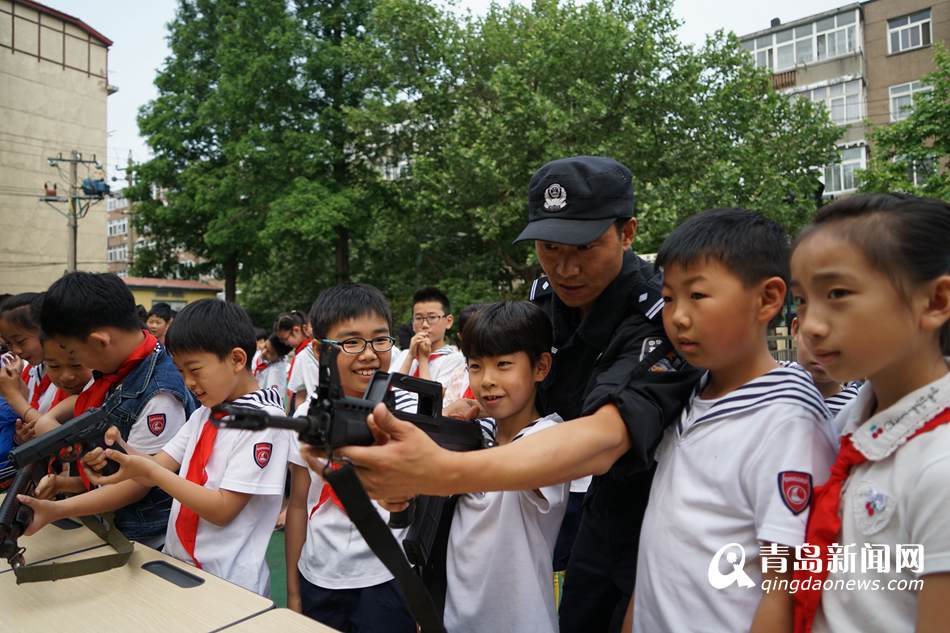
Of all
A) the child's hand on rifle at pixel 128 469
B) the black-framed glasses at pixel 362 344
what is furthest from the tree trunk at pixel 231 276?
the child's hand on rifle at pixel 128 469

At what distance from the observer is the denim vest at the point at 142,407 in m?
2.44

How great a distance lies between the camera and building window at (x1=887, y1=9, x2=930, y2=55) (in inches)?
897

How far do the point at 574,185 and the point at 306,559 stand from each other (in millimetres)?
1609

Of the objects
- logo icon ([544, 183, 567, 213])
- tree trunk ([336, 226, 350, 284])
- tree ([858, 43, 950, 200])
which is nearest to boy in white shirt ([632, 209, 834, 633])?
logo icon ([544, 183, 567, 213])

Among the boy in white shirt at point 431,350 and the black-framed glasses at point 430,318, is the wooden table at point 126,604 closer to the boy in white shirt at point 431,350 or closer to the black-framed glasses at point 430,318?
the boy in white shirt at point 431,350

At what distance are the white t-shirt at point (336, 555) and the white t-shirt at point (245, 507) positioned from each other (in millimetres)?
127

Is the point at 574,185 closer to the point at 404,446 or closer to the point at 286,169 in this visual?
the point at 404,446

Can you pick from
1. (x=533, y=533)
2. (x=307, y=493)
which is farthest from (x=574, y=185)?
(x=307, y=493)

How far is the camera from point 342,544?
7.52 feet

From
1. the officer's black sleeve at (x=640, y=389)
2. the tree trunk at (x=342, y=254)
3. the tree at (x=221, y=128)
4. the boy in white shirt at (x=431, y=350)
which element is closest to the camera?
the officer's black sleeve at (x=640, y=389)

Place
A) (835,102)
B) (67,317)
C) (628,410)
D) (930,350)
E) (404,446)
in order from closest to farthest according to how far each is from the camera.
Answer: (404,446) < (930,350) < (628,410) < (67,317) < (835,102)

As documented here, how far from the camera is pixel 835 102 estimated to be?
2392 centimetres

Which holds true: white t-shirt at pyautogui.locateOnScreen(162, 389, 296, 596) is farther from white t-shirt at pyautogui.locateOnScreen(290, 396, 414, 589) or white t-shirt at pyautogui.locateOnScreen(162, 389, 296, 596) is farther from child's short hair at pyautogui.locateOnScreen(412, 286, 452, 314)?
child's short hair at pyautogui.locateOnScreen(412, 286, 452, 314)

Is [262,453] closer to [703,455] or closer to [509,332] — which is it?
[509,332]
